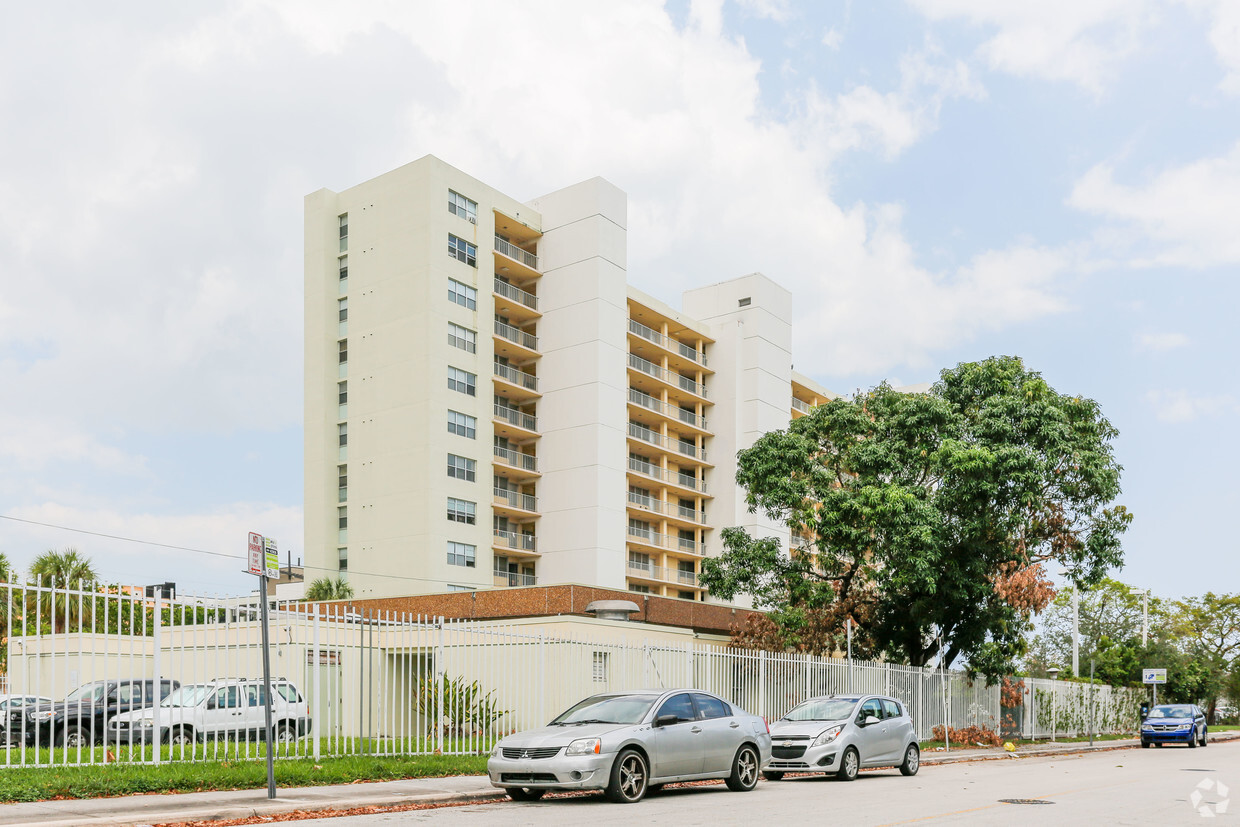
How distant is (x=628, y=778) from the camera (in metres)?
14.7

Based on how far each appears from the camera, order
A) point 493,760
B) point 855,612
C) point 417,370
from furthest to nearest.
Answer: point 417,370 < point 855,612 < point 493,760

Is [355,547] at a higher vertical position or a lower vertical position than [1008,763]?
higher

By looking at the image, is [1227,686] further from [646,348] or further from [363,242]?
[363,242]

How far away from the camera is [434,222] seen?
56969 mm

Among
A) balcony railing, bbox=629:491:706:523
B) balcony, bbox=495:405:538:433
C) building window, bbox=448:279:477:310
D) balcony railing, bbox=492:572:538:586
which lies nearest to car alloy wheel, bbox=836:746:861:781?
balcony railing, bbox=492:572:538:586

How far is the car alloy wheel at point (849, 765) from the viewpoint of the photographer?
65.1 feet

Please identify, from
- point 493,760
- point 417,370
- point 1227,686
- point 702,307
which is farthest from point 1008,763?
point 1227,686

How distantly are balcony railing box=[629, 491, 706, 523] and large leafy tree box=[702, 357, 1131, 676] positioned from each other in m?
30.6

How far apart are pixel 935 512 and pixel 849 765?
44.4ft

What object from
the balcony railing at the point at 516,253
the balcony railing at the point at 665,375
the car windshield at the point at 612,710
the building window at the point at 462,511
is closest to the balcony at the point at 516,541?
the building window at the point at 462,511

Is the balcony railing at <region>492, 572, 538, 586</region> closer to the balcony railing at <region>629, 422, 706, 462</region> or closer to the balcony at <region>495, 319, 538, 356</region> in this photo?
the balcony railing at <region>629, 422, 706, 462</region>

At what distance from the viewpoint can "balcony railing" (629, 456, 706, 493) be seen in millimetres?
68725

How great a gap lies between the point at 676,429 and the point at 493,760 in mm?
57816

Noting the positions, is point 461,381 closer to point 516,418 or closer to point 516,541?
point 516,418
